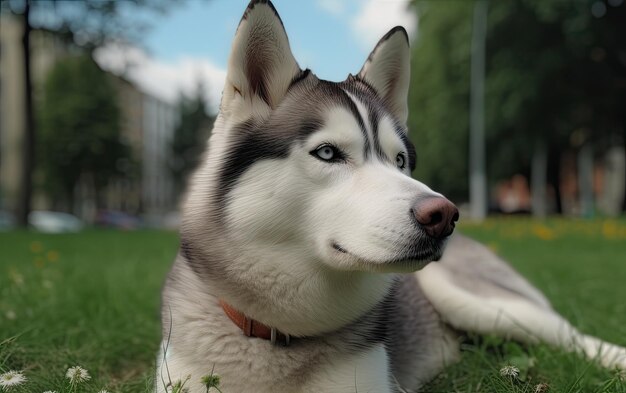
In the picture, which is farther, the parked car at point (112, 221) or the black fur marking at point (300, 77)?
the parked car at point (112, 221)

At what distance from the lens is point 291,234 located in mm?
2141

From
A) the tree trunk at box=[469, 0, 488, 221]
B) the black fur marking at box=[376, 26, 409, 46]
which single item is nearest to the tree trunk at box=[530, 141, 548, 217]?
the tree trunk at box=[469, 0, 488, 221]

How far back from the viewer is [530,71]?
22.6 m

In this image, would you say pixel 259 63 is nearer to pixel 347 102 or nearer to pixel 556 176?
pixel 347 102

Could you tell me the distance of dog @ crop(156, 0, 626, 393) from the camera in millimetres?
2004

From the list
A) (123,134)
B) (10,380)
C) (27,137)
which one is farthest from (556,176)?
(10,380)

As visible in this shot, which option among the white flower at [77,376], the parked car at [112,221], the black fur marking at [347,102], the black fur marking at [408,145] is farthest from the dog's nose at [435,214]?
the parked car at [112,221]

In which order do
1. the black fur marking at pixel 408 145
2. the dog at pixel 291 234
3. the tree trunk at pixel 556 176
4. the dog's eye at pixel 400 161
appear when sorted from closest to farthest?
the dog at pixel 291 234 < the dog's eye at pixel 400 161 < the black fur marking at pixel 408 145 < the tree trunk at pixel 556 176

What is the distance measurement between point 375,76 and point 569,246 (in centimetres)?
934

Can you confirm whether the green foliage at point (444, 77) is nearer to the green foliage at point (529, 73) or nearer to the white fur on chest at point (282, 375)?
the green foliage at point (529, 73)

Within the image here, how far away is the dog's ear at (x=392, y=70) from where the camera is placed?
2.66 meters

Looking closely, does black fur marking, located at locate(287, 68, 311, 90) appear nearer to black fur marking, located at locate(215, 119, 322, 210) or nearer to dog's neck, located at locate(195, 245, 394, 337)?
black fur marking, located at locate(215, 119, 322, 210)

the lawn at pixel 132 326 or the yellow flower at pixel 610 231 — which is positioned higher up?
the lawn at pixel 132 326

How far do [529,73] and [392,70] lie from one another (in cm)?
2144
